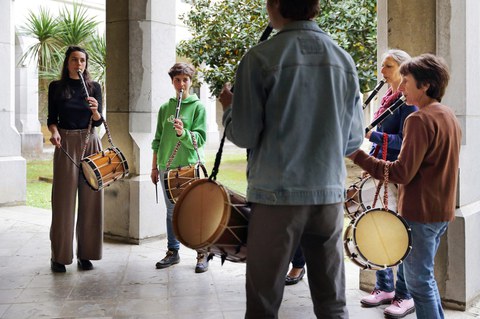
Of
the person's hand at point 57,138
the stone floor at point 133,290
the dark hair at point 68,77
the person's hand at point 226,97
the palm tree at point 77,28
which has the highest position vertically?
the palm tree at point 77,28

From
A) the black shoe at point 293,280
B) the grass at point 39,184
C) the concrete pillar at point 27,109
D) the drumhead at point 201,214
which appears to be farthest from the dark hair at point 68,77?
the concrete pillar at point 27,109

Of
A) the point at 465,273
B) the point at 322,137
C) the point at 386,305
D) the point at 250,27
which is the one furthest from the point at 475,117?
the point at 250,27

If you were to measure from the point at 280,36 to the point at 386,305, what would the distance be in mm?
2610

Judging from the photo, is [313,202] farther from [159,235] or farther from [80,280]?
[159,235]

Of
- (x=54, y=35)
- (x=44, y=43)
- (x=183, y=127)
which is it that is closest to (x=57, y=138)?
(x=183, y=127)

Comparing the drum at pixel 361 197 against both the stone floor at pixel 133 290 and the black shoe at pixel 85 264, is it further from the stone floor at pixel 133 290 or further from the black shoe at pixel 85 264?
the black shoe at pixel 85 264

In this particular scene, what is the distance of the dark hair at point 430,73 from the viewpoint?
10.5ft

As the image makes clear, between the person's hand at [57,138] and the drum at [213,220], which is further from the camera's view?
the person's hand at [57,138]

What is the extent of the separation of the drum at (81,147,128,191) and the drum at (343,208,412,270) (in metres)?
2.46

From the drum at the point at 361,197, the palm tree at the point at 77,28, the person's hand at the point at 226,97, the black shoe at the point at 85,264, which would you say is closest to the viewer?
the person's hand at the point at 226,97

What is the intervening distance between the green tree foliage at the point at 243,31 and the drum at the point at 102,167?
540cm

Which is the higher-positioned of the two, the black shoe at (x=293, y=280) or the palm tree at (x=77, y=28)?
the palm tree at (x=77, y=28)

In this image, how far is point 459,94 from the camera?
13.6 feet

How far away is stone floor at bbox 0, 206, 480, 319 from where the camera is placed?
424cm
